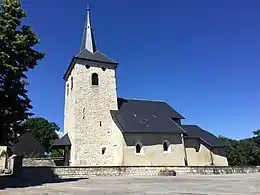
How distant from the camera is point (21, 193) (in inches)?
381

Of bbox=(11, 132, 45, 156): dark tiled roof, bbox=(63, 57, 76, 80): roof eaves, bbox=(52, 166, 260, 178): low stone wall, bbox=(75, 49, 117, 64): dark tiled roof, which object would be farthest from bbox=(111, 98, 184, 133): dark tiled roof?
bbox=(11, 132, 45, 156): dark tiled roof

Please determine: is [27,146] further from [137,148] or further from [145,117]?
[145,117]

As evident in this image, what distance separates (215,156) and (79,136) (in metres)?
18.1

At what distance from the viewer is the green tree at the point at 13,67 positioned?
1219 cm

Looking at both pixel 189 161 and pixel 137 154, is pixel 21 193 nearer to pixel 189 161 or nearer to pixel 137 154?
pixel 137 154

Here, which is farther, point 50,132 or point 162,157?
point 50,132

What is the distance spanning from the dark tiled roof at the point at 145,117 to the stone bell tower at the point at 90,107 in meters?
1.53

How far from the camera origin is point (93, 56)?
31.8 metres

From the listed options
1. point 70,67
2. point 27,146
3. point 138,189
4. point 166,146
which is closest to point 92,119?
point 70,67

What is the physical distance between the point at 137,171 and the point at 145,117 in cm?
980

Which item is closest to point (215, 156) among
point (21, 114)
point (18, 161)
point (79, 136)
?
point (79, 136)

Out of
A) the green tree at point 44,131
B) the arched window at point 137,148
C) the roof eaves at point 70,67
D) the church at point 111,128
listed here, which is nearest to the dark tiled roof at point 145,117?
the church at point 111,128

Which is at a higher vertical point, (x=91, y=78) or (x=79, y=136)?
(x=91, y=78)

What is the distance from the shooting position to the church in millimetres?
27562
